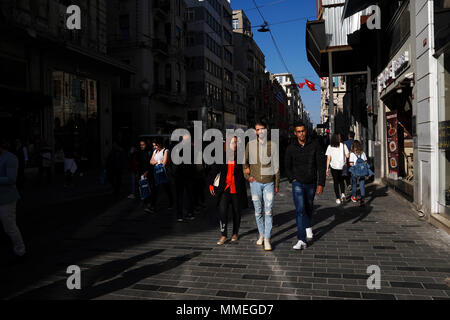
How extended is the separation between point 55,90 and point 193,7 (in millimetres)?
25778

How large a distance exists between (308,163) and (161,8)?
29129 mm

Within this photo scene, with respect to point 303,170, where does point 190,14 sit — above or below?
above

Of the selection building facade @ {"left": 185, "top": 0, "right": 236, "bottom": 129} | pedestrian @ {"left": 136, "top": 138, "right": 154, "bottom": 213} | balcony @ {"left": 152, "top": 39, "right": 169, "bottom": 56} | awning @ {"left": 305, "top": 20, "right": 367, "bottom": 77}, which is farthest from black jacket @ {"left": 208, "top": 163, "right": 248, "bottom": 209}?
building facade @ {"left": 185, "top": 0, "right": 236, "bottom": 129}

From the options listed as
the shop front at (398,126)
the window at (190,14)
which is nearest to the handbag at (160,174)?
the shop front at (398,126)

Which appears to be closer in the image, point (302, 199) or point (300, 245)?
point (300, 245)

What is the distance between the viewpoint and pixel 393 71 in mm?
9883

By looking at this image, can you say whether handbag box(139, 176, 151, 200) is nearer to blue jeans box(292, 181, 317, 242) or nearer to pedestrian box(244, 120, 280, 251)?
pedestrian box(244, 120, 280, 251)

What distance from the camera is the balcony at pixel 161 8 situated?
98.8 ft

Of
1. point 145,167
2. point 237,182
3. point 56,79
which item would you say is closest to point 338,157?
point 237,182

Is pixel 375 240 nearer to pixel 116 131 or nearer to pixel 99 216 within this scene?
pixel 99 216

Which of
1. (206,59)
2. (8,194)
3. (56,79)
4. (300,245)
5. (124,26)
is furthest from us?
(206,59)

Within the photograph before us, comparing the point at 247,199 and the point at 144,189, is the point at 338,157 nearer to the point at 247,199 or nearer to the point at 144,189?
the point at 247,199

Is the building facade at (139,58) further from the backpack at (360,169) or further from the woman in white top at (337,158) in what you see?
the backpack at (360,169)
